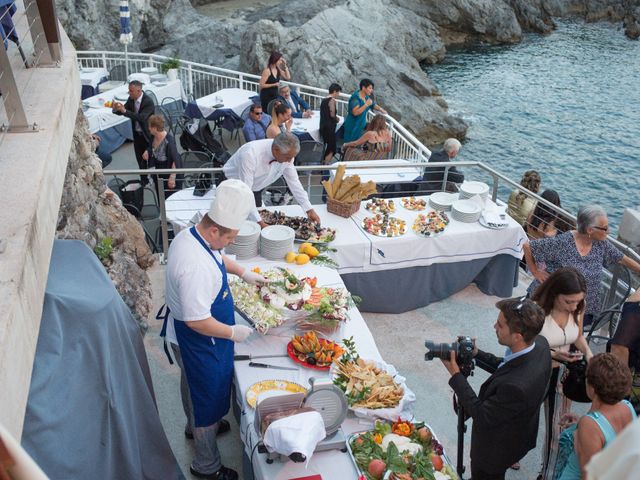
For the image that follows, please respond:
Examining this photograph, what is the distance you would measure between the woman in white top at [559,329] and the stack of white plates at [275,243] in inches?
79.0

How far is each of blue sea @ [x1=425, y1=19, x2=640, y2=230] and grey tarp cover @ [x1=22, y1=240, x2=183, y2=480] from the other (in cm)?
1217

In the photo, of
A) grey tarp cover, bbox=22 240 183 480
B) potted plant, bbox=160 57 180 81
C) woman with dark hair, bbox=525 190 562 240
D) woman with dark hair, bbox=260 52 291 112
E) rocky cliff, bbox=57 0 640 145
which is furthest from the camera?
rocky cliff, bbox=57 0 640 145

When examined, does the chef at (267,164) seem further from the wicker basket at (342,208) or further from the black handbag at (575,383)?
the black handbag at (575,383)

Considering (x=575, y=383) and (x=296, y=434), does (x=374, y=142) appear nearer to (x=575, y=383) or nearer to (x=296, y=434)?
(x=575, y=383)

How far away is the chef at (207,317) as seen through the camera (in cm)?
339

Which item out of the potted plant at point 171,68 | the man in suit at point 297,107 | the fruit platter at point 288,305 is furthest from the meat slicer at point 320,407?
the potted plant at point 171,68

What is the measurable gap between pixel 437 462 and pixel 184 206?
157 inches

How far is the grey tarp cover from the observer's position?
8.67 feet

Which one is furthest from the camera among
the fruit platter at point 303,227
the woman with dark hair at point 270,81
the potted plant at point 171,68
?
the potted plant at point 171,68

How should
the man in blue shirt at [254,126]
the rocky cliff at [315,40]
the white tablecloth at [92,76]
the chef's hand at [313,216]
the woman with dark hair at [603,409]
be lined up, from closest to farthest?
the woman with dark hair at [603,409] < the chef's hand at [313,216] < the man in blue shirt at [254,126] < the white tablecloth at [92,76] < the rocky cliff at [315,40]

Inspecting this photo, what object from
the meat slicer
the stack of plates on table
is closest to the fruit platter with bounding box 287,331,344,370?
the meat slicer

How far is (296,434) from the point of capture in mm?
3074

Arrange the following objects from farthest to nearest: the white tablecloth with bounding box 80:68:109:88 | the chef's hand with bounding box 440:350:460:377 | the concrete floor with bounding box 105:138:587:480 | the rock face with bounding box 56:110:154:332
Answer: the white tablecloth with bounding box 80:68:109:88, the concrete floor with bounding box 105:138:587:480, the rock face with bounding box 56:110:154:332, the chef's hand with bounding box 440:350:460:377

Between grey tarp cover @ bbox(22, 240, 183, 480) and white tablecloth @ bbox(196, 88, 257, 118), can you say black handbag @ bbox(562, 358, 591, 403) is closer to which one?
grey tarp cover @ bbox(22, 240, 183, 480)
